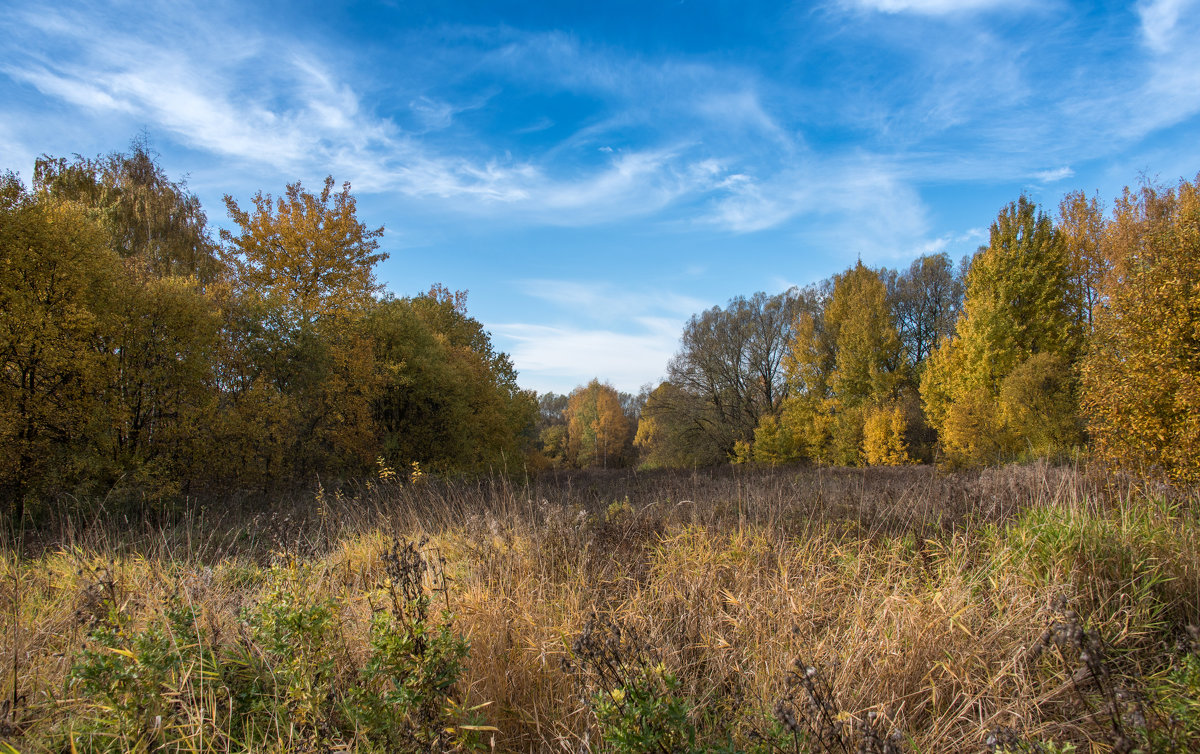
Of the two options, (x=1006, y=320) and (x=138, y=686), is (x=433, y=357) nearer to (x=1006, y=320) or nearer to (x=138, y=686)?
(x=138, y=686)

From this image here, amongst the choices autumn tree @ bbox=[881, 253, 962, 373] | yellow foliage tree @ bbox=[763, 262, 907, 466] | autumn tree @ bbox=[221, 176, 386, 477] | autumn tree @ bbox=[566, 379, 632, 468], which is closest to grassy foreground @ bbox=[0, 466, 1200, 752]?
autumn tree @ bbox=[221, 176, 386, 477]

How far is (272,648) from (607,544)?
3.15 meters

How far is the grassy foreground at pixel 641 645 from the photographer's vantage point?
2225mm

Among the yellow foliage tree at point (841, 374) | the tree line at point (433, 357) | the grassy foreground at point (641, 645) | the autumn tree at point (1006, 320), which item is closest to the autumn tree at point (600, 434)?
the tree line at point (433, 357)

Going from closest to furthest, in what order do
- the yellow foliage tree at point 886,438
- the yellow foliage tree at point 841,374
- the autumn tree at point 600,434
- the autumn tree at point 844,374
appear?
the yellow foliage tree at point 886,438 < the autumn tree at point 844,374 < the yellow foliage tree at point 841,374 < the autumn tree at point 600,434

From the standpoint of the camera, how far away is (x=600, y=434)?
51125mm

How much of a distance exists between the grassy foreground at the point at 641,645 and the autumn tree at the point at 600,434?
43.3 metres

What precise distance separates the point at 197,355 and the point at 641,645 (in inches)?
483

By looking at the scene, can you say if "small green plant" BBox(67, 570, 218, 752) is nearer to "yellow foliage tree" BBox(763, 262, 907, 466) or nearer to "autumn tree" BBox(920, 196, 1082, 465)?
"autumn tree" BBox(920, 196, 1082, 465)

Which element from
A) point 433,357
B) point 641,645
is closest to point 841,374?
point 433,357

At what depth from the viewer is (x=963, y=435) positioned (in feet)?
57.9

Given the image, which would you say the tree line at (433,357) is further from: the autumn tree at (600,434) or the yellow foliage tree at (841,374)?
the autumn tree at (600,434)

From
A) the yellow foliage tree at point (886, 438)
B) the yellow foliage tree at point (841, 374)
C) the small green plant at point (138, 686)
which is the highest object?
the yellow foliage tree at point (841, 374)

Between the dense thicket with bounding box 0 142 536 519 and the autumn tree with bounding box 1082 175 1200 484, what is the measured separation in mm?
15011
